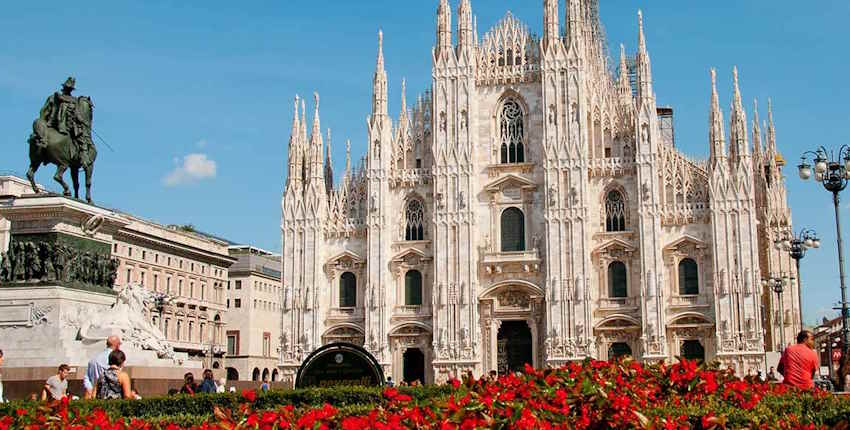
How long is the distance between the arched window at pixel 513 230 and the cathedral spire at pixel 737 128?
10.8m

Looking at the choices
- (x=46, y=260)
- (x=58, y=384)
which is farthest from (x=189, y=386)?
(x=46, y=260)

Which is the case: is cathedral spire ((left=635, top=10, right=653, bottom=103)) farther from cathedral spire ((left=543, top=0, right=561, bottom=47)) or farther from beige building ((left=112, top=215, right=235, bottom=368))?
beige building ((left=112, top=215, right=235, bottom=368))

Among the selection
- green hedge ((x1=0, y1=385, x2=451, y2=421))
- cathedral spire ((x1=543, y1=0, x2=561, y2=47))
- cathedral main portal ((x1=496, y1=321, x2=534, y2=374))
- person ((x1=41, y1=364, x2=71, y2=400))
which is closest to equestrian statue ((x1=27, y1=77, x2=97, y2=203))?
person ((x1=41, y1=364, x2=71, y2=400))

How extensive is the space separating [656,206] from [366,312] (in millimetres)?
15154

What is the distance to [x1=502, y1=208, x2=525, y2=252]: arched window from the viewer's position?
167 feet

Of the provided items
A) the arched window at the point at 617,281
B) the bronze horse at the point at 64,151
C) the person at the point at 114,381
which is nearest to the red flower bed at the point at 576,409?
the person at the point at 114,381

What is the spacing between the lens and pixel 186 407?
583 inches

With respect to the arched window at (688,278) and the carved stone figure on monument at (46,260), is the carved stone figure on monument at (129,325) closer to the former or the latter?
the carved stone figure on monument at (46,260)

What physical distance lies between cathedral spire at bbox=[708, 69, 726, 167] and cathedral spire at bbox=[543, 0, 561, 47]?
813 cm

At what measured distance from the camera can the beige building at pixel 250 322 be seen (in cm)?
7181

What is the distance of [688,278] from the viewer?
48.5m

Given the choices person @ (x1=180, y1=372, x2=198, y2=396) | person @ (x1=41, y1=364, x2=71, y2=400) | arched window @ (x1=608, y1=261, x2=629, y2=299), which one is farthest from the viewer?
arched window @ (x1=608, y1=261, x2=629, y2=299)

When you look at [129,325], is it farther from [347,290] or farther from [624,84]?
[624,84]

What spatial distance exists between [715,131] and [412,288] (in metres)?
16.9
